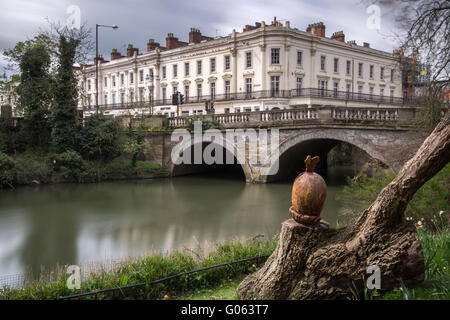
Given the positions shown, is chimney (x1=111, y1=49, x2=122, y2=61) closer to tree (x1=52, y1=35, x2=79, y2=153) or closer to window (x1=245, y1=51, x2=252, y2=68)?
window (x1=245, y1=51, x2=252, y2=68)

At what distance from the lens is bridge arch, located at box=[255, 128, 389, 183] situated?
56.2ft

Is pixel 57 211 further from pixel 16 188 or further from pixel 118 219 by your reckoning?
pixel 16 188

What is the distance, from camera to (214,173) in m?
29.4

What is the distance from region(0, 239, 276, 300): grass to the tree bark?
1598mm

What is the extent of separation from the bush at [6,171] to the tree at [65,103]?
116 inches

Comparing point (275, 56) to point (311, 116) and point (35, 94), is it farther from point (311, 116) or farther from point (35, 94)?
point (35, 94)

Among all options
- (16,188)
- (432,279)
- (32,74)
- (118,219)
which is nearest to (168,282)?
(432,279)

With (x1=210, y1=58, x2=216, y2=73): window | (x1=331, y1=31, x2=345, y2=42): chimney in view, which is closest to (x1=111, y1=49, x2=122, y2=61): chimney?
(x1=210, y1=58, x2=216, y2=73): window

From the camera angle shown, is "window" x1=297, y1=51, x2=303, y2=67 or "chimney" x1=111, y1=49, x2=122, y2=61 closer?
"window" x1=297, y1=51, x2=303, y2=67

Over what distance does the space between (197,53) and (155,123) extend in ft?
48.7

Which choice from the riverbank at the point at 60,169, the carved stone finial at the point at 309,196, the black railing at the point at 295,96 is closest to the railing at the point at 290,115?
the riverbank at the point at 60,169

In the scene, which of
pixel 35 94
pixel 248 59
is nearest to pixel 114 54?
pixel 248 59

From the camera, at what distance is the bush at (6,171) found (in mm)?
19594

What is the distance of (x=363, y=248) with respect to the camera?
4340 millimetres
